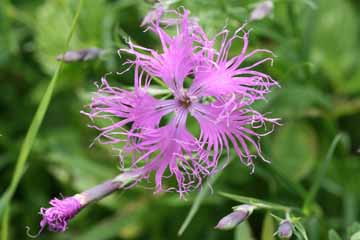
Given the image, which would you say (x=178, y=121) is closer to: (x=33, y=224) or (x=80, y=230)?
(x=80, y=230)

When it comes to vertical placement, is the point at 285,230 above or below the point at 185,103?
Result: below

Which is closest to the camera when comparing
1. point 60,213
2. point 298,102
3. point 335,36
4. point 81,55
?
point 60,213

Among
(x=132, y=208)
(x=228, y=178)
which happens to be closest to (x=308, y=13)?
(x=228, y=178)

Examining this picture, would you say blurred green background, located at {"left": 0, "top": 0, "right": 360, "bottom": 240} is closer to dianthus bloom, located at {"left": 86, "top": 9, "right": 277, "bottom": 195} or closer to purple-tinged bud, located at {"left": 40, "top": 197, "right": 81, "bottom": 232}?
dianthus bloom, located at {"left": 86, "top": 9, "right": 277, "bottom": 195}

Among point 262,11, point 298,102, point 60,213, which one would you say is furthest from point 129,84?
point 60,213

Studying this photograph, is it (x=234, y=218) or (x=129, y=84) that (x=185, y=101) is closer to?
(x=234, y=218)

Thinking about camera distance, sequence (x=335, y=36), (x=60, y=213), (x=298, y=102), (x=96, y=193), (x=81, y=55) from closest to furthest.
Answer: (x=60, y=213), (x=96, y=193), (x=81, y=55), (x=298, y=102), (x=335, y=36)
